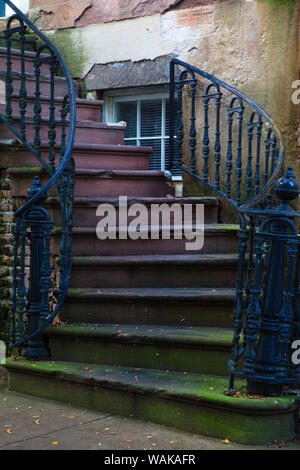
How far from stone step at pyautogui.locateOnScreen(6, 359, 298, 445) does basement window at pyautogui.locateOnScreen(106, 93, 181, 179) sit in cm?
281

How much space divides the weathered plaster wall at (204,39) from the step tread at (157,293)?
1735 millimetres

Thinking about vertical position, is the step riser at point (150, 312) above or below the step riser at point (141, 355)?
above

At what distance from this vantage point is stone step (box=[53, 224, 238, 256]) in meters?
4.55

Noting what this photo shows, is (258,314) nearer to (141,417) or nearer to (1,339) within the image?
(141,417)

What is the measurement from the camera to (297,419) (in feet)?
10.4

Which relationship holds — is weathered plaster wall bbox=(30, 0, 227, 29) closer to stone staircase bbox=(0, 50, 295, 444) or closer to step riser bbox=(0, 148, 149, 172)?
step riser bbox=(0, 148, 149, 172)

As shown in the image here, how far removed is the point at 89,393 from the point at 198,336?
712 mm

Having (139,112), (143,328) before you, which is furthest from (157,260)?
(139,112)

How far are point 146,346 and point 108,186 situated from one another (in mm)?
1851

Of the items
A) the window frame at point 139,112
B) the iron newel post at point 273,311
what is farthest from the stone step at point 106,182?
the iron newel post at point 273,311

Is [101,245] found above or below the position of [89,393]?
above

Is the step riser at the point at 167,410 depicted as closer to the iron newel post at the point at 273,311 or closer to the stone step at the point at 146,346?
the iron newel post at the point at 273,311

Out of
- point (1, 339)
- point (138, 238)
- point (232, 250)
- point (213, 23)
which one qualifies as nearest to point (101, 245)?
point (138, 238)

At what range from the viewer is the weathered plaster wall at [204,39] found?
5285 millimetres
